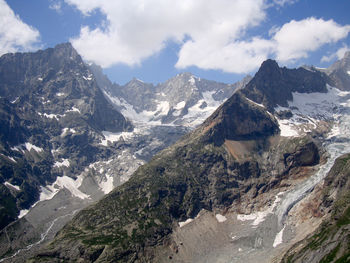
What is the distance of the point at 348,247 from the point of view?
165 meters

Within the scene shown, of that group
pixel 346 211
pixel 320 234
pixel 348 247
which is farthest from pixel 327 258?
pixel 346 211

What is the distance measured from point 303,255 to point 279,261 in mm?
16398

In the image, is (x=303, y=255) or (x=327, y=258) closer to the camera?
(x=327, y=258)

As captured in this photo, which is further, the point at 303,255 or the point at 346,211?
the point at 346,211

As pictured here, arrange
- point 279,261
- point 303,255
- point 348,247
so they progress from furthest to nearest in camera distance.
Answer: point 279,261 → point 303,255 → point 348,247

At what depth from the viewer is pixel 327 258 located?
548 feet

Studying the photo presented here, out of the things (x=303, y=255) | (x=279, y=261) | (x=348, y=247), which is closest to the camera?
(x=348, y=247)

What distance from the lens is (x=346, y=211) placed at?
198500 millimetres

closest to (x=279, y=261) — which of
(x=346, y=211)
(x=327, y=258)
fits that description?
(x=327, y=258)

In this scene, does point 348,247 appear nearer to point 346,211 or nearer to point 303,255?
point 303,255

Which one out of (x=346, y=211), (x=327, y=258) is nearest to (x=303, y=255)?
(x=327, y=258)

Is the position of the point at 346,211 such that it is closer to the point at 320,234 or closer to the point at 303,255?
the point at 320,234

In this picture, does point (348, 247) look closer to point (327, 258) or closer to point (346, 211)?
point (327, 258)

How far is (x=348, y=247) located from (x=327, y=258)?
10.4 metres
